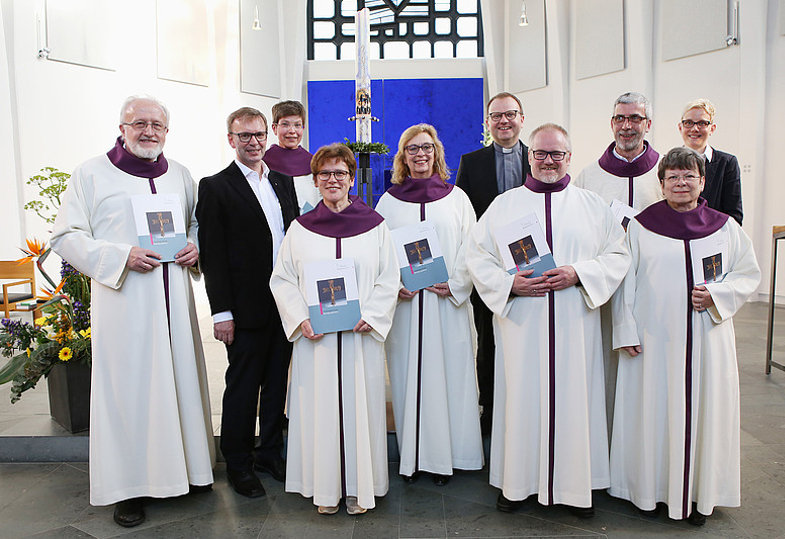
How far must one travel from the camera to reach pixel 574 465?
9.79 ft

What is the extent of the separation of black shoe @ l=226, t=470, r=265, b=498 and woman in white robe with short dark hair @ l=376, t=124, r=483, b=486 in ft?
2.54

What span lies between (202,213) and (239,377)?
894 mm

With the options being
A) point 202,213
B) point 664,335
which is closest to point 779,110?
point 664,335

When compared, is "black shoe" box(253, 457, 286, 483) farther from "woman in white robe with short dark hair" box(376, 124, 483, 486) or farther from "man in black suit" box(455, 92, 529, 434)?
"man in black suit" box(455, 92, 529, 434)

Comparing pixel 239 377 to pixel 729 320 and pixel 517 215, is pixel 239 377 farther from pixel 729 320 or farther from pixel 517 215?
pixel 729 320

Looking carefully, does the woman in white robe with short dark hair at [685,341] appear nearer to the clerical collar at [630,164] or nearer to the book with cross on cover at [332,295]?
the clerical collar at [630,164]

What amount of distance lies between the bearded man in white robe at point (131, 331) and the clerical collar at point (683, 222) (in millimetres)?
2316

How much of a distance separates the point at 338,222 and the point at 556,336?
3.91ft

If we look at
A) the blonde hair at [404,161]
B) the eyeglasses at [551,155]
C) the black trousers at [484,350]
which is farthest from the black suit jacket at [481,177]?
the eyeglasses at [551,155]

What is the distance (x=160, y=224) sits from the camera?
312 centimetres

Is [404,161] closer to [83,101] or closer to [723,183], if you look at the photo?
[723,183]

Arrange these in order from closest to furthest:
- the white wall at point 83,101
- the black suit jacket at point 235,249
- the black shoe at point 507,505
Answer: the black shoe at point 507,505
the black suit jacket at point 235,249
the white wall at point 83,101

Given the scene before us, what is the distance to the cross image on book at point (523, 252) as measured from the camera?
303 cm

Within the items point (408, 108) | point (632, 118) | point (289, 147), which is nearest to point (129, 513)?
point (289, 147)
